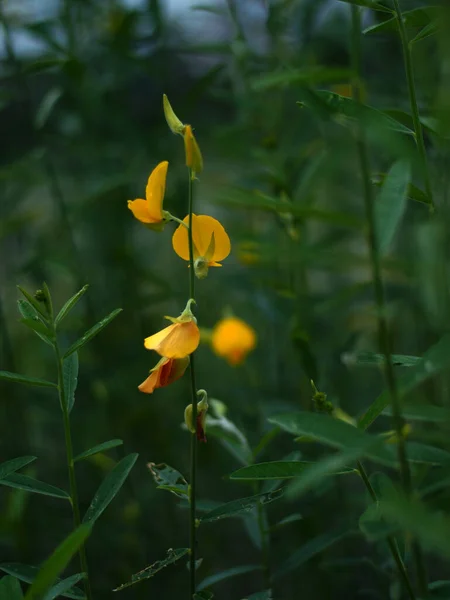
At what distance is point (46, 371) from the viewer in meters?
2.12

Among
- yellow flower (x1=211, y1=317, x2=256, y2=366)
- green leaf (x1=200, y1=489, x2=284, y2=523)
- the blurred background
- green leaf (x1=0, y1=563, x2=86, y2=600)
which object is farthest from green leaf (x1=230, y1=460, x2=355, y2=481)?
yellow flower (x1=211, y1=317, x2=256, y2=366)

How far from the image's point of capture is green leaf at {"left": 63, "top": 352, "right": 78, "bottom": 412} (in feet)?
2.95

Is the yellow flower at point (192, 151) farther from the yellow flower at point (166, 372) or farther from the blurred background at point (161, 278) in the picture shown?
the blurred background at point (161, 278)

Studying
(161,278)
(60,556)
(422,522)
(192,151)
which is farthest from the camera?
(161,278)

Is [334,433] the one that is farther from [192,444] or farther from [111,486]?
[111,486]

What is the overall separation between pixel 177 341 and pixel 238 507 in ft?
0.75

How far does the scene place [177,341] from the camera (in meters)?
0.78

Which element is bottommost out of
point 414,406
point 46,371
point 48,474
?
point 48,474

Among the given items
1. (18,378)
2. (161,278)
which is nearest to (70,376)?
(18,378)

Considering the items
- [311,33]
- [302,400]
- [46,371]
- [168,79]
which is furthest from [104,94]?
[302,400]

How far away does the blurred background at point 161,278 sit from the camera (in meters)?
1.53

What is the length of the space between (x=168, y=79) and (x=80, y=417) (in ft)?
3.09

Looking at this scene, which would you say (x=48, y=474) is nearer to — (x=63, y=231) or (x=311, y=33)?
(x=63, y=231)


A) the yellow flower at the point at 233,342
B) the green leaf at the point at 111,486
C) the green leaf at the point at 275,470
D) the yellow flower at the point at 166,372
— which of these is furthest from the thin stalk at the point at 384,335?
the yellow flower at the point at 233,342
